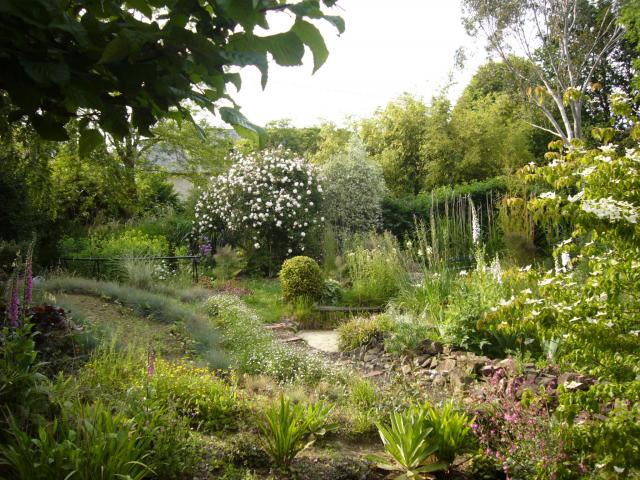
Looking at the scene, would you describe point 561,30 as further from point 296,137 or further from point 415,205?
point 296,137

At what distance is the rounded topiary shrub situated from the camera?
27.9 ft

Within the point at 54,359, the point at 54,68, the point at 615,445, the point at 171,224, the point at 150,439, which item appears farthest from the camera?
the point at 171,224

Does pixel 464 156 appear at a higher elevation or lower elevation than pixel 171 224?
higher

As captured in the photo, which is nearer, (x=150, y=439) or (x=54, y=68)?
(x=54, y=68)

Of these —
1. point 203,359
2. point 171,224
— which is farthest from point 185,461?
point 171,224

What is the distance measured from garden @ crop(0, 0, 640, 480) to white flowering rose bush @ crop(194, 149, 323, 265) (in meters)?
0.12

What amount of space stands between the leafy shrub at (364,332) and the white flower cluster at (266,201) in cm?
538

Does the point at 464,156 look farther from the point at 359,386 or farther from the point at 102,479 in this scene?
the point at 102,479

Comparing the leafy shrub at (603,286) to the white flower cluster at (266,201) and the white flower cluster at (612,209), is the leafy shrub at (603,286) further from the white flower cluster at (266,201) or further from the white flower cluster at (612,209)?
the white flower cluster at (266,201)

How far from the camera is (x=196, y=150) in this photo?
627 inches

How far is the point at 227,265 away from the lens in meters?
10.8

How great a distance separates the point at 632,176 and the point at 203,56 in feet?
6.94

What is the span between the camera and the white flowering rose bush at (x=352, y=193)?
1363cm

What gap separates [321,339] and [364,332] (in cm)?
94
